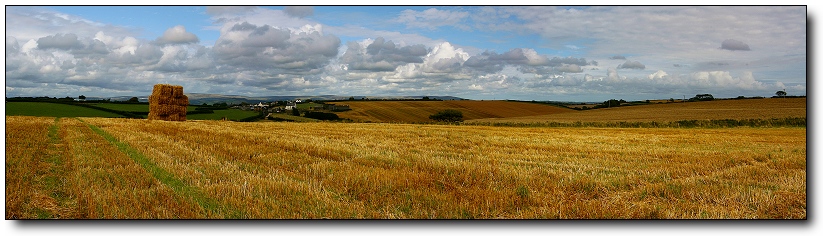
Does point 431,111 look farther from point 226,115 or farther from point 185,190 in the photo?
point 185,190

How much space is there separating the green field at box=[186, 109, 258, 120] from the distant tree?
18774 mm

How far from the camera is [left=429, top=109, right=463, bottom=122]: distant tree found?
42.5m

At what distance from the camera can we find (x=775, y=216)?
5.36 metres

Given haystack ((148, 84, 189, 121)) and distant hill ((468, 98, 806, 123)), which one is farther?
haystack ((148, 84, 189, 121))


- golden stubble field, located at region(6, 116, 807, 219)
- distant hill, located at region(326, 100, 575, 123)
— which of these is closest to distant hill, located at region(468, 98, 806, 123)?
golden stubble field, located at region(6, 116, 807, 219)

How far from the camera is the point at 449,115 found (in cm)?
4309

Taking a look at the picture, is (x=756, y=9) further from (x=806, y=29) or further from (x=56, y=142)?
(x=56, y=142)

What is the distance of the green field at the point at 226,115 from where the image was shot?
2488 centimetres

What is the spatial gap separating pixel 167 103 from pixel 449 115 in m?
23.8

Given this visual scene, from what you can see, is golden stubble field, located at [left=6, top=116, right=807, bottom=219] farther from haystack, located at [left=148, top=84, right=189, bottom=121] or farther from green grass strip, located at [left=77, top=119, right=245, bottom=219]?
haystack, located at [left=148, top=84, right=189, bottom=121]

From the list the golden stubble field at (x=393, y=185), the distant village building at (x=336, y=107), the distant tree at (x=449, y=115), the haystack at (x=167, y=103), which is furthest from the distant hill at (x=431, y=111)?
the golden stubble field at (x=393, y=185)

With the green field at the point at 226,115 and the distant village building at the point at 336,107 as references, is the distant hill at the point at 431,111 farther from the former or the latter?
the green field at the point at 226,115

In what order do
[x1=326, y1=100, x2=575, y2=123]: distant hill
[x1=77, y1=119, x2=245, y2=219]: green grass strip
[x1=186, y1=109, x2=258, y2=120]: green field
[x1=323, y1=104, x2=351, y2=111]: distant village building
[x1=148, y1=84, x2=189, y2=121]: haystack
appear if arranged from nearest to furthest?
[x1=77, y1=119, x2=245, y2=219]: green grass strip < [x1=186, y1=109, x2=258, y2=120]: green field < [x1=148, y1=84, x2=189, y2=121]: haystack < [x1=323, y1=104, x2=351, y2=111]: distant village building < [x1=326, y1=100, x2=575, y2=123]: distant hill

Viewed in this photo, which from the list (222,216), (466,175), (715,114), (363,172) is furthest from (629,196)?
(715,114)
